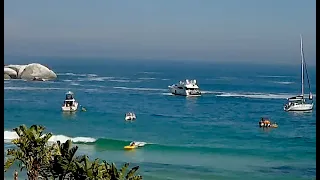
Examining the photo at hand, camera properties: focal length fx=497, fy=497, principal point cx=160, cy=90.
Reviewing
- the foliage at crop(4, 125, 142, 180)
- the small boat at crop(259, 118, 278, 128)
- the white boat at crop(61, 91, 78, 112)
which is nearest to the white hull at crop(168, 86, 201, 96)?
the small boat at crop(259, 118, 278, 128)

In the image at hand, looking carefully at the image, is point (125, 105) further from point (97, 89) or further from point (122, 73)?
point (122, 73)

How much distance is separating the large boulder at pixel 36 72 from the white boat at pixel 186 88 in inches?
82.0

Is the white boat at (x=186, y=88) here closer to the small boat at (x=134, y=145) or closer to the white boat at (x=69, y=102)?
the small boat at (x=134, y=145)

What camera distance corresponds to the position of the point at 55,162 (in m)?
2.21

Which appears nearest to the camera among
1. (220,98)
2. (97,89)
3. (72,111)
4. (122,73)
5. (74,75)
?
(74,75)

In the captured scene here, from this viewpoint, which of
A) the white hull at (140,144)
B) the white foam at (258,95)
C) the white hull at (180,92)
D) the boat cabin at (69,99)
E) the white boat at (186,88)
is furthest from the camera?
the white hull at (140,144)

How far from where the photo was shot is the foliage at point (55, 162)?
81.0 inches

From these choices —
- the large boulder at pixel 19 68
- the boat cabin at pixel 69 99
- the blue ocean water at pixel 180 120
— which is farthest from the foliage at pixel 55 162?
the boat cabin at pixel 69 99

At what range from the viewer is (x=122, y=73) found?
18.4 feet

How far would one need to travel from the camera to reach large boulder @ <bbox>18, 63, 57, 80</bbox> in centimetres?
384

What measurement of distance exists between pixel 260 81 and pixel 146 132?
1986 mm

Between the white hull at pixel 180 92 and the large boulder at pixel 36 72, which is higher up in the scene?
the large boulder at pixel 36 72

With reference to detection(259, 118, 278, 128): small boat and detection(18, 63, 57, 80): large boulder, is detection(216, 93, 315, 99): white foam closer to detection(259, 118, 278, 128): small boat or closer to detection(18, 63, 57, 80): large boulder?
detection(259, 118, 278, 128): small boat
